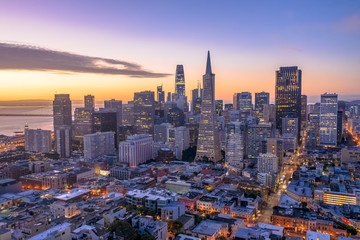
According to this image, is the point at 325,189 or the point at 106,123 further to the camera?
the point at 106,123

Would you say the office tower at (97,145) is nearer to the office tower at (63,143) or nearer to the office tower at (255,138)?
the office tower at (63,143)

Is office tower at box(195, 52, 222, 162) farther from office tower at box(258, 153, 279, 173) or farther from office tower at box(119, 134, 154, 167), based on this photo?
office tower at box(258, 153, 279, 173)

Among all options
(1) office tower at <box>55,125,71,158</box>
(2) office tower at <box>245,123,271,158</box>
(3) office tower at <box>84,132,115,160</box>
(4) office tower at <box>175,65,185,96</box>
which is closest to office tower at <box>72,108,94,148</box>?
(1) office tower at <box>55,125,71,158</box>

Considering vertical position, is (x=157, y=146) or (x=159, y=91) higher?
(x=159, y=91)

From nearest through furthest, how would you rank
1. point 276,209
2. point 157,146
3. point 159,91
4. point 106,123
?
point 276,209
point 157,146
point 106,123
point 159,91

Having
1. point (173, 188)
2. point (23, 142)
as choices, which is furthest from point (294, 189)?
point (23, 142)

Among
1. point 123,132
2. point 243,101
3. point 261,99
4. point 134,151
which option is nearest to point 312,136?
point 261,99

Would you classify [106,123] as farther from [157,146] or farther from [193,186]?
[193,186]
